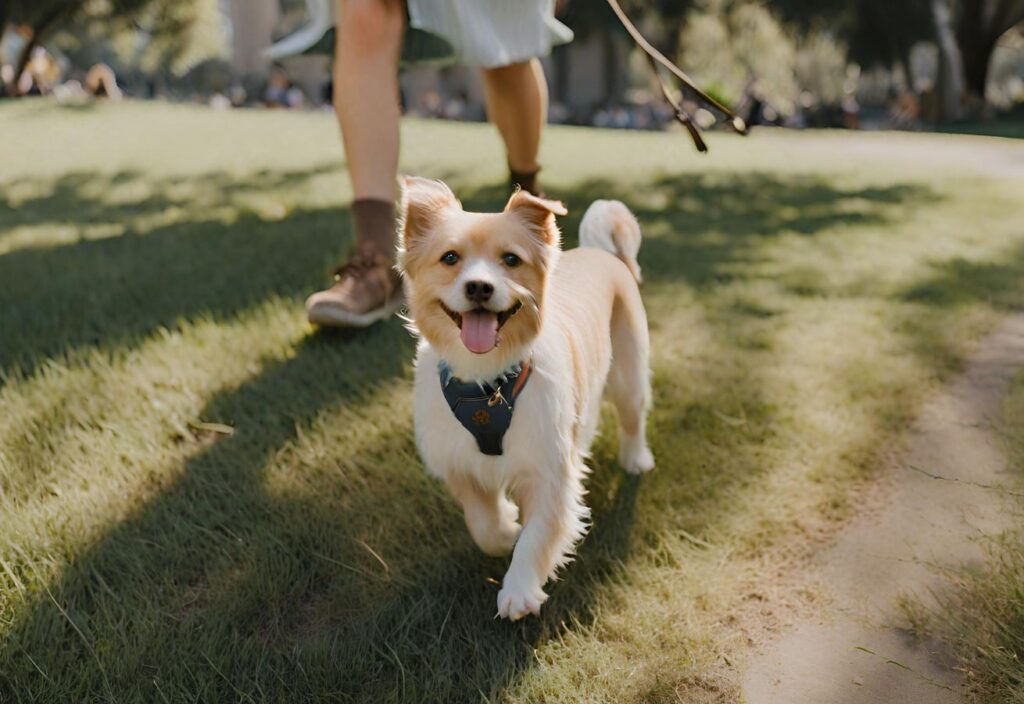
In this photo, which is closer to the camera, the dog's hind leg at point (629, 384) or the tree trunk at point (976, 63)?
the dog's hind leg at point (629, 384)

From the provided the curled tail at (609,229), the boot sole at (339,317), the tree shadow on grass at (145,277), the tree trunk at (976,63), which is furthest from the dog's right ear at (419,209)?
the tree trunk at (976,63)

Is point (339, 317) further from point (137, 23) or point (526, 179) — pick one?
point (137, 23)

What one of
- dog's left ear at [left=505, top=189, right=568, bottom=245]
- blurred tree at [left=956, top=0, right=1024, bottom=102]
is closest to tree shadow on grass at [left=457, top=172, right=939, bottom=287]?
dog's left ear at [left=505, top=189, right=568, bottom=245]

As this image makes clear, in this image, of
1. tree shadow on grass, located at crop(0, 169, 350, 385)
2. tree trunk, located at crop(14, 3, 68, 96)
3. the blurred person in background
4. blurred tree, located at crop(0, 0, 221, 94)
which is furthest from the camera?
blurred tree, located at crop(0, 0, 221, 94)

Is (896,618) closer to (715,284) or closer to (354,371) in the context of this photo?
(354,371)

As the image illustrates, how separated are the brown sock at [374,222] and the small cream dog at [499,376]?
4.66 feet

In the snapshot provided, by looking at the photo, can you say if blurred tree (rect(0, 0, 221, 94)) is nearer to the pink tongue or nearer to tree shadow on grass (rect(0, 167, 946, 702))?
tree shadow on grass (rect(0, 167, 946, 702))

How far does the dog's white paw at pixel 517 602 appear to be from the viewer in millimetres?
2129

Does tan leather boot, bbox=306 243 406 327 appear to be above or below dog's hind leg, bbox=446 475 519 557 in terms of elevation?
below

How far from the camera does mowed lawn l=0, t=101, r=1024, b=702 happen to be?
2061 millimetres

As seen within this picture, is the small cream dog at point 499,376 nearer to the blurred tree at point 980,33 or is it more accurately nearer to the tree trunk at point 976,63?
the blurred tree at point 980,33

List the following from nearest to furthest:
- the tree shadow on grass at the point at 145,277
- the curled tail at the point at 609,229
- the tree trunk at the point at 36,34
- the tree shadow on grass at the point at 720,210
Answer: the curled tail at the point at 609,229 < the tree shadow on grass at the point at 145,277 < the tree shadow on grass at the point at 720,210 < the tree trunk at the point at 36,34

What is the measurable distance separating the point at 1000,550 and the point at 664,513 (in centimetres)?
92

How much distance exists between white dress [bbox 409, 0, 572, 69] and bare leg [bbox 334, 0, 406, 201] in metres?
0.22
